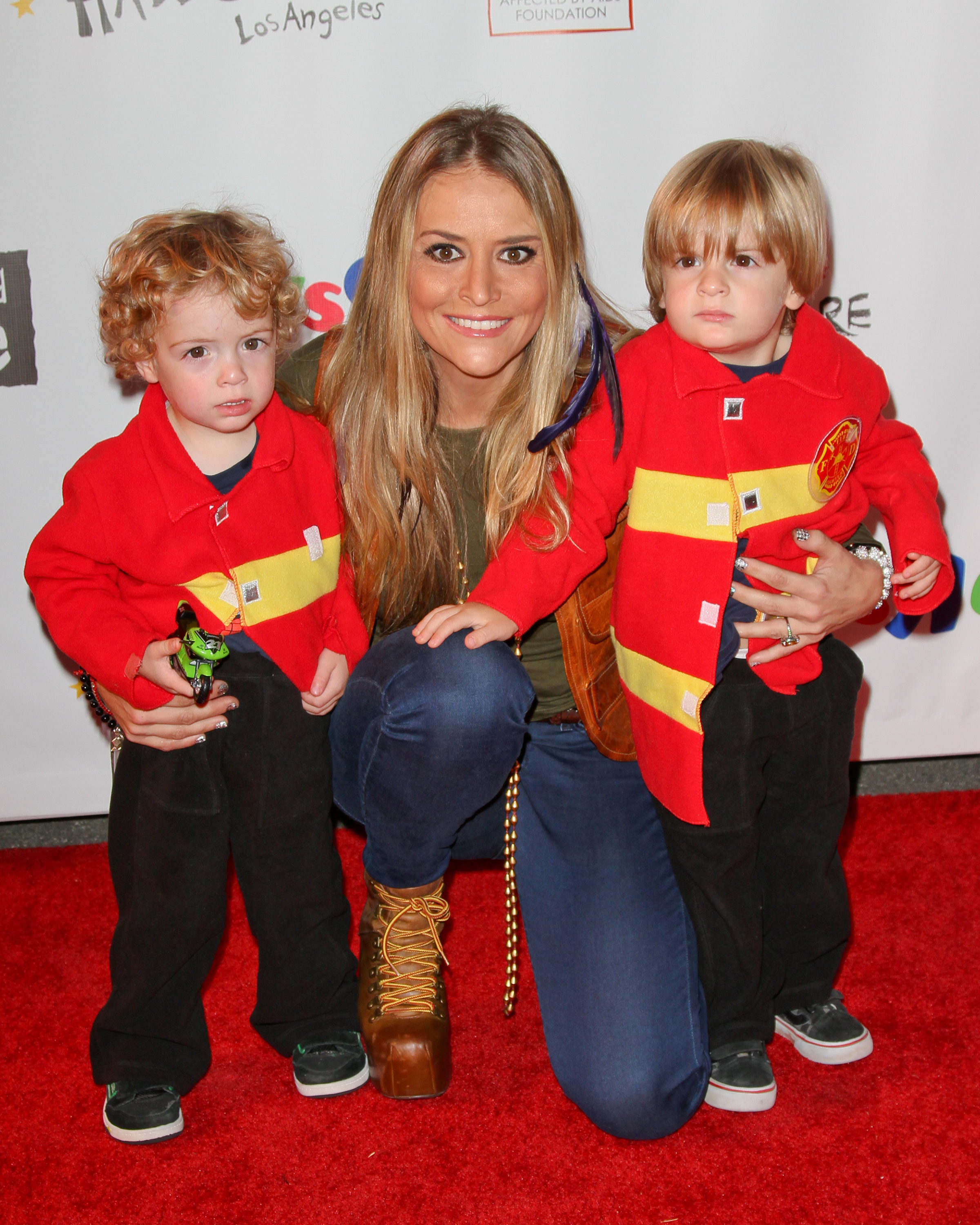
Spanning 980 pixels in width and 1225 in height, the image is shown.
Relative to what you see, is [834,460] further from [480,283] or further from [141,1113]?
[141,1113]

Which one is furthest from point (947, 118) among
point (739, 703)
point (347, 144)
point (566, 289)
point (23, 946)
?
point (23, 946)

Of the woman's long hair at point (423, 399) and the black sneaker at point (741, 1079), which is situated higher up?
the woman's long hair at point (423, 399)

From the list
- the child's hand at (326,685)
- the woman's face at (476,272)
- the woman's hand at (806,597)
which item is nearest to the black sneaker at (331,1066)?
the child's hand at (326,685)

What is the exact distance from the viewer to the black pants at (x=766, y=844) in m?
1.35

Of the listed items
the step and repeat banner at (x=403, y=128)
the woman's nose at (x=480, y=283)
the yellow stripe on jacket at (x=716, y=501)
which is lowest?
the yellow stripe on jacket at (x=716, y=501)

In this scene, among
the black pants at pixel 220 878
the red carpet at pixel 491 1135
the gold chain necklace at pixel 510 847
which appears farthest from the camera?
the gold chain necklace at pixel 510 847

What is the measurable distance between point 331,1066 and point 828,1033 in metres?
0.66

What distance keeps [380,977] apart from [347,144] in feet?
4.11

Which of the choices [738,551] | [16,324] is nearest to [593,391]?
[738,551]

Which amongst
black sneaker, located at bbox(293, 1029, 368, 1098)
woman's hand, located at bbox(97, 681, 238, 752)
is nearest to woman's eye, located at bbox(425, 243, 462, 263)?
woman's hand, located at bbox(97, 681, 238, 752)

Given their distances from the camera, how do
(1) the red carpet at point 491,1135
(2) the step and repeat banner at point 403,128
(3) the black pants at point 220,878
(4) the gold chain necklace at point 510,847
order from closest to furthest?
(1) the red carpet at point 491,1135
(3) the black pants at point 220,878
(4) the gold chain necklace at point 510,847
(2) the step and repeat banner at point 403,128

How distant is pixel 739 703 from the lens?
135cm

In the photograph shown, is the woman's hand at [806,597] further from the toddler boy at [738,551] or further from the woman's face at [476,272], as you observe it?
the woman's face at [476,272]

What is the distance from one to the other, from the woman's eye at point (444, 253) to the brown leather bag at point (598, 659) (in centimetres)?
40
